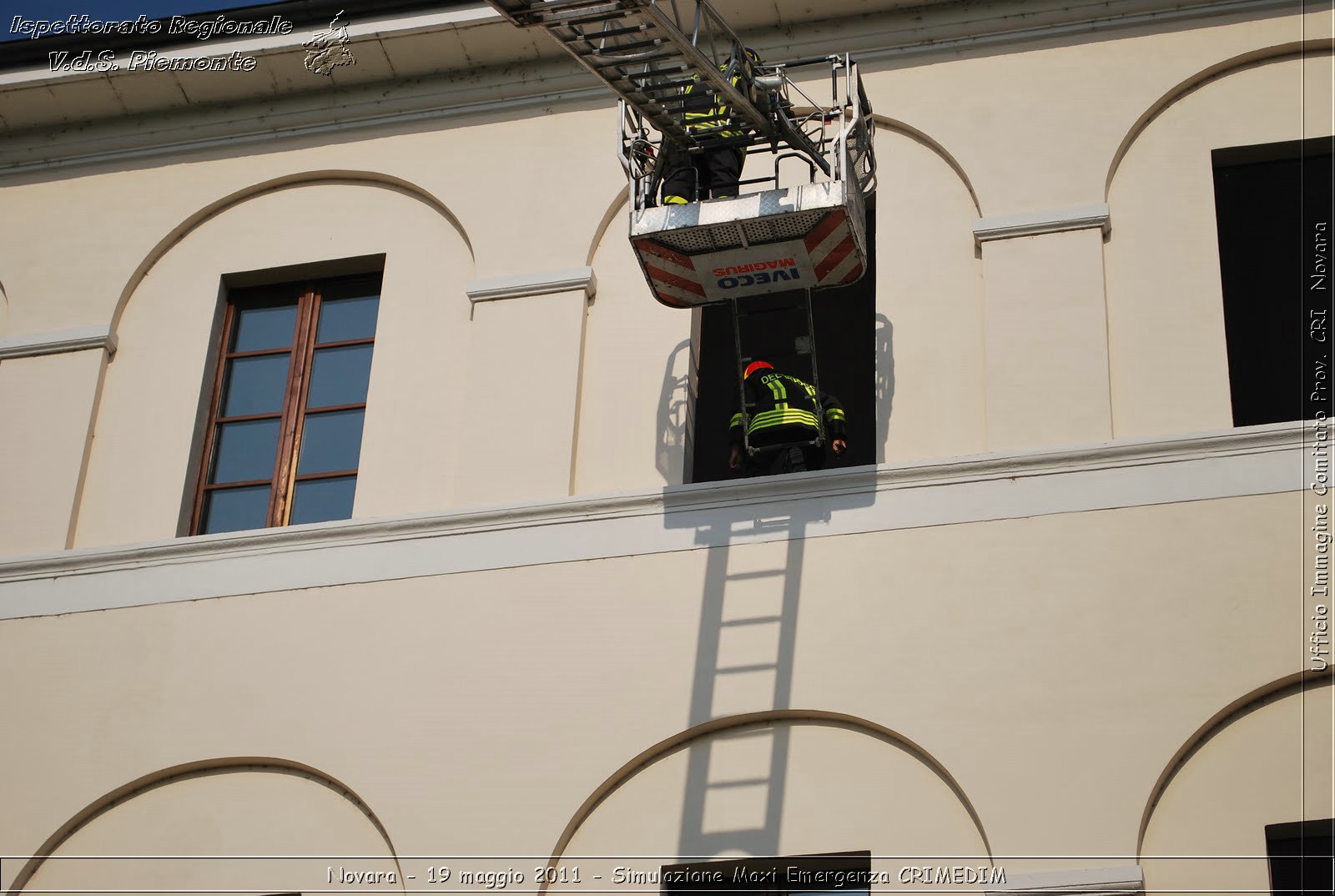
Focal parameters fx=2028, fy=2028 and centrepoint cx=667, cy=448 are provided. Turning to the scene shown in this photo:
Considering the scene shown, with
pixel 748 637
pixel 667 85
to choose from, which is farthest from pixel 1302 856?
pixel 667 85

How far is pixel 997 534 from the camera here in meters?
10.5

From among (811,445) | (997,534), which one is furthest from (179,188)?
(997,534)

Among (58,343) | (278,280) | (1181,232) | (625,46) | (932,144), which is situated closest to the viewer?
(625,46)

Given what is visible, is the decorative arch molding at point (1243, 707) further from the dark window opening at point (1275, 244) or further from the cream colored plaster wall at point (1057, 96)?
the cream colored plaster wall at point (1057, 96)

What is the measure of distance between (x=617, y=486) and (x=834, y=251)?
6.47 ft

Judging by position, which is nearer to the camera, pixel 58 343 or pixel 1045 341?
pixel 1045 341

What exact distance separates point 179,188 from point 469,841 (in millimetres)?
5193

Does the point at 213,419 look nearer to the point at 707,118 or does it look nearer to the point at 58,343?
the point at 58,343

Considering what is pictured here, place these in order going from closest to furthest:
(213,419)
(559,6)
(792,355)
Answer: (559,6)
(213,419)
(792,355)

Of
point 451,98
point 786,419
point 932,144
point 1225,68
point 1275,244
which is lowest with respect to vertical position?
point 786,419

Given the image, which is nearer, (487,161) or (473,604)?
(473,604)

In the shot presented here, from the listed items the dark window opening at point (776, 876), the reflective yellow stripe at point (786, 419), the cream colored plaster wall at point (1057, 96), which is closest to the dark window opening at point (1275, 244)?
the cream colored plaster wall at point (1057, 96)

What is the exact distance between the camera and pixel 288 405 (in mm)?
12484

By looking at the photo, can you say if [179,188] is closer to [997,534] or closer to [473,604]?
[473,604]
